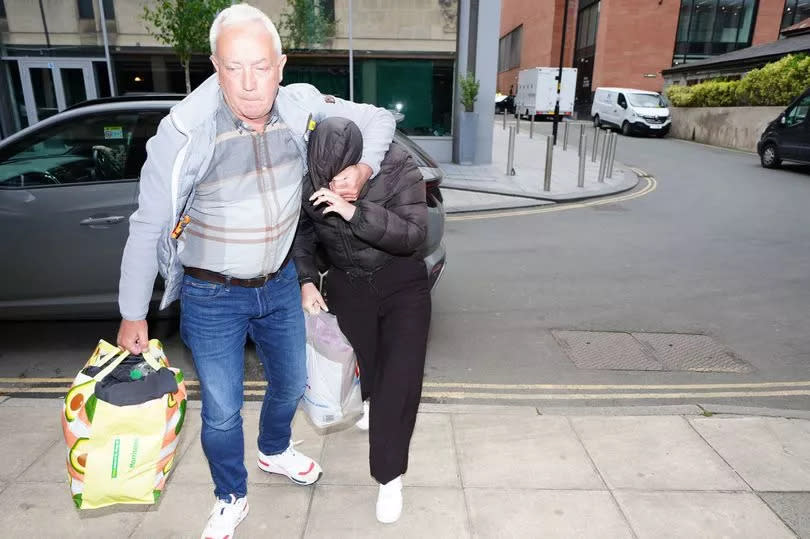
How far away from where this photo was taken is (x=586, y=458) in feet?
10.4

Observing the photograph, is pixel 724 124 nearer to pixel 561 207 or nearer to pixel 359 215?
pixel 561 207

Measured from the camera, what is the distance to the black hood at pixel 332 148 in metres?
2.15

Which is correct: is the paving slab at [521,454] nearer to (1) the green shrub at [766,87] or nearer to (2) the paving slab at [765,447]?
(2) the paving slab at [765,447]

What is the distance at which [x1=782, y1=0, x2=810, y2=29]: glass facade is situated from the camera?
122ft

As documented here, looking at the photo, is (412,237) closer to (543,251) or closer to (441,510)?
(441,510)

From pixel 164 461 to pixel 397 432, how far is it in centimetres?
93

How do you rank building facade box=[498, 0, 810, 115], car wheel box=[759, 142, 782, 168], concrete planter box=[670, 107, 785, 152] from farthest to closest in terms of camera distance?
→ building facade box=[498, 0, 810, 115] < concrete planter box=[670, 107, 785, 152] < car wheel box=[759, 142, 782, 168]

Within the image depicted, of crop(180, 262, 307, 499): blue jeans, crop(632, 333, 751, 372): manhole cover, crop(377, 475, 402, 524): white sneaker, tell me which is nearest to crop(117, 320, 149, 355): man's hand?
crop(180, 262, 307, 499): blue jeans

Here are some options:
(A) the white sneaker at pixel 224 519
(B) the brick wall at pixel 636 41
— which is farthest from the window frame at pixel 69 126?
(B) the brick wall at pixel 636 41

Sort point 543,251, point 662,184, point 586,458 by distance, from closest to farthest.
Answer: point 586,458, point 543,251, point 662,184

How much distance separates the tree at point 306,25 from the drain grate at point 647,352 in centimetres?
1173

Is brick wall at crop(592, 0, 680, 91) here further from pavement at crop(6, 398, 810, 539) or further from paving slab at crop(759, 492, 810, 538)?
paving slab at crop(759, 492, 810, 538)

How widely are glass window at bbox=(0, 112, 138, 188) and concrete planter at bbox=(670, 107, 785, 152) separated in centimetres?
2054

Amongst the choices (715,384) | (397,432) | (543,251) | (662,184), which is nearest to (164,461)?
(397,432)
